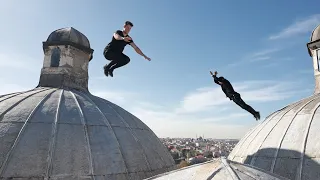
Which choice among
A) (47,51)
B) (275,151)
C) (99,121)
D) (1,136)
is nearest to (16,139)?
(1,136)

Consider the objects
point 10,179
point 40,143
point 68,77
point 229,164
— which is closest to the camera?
point 229,164

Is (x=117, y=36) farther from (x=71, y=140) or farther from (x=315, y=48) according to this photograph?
(x=315, y=48)

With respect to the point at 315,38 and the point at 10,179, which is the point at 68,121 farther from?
the point at 315,38

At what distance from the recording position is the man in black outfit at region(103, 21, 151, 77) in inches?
374

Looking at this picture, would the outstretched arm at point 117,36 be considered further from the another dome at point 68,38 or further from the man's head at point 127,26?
the another dome at point 68,38

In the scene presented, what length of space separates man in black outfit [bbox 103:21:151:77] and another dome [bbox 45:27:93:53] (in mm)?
7800

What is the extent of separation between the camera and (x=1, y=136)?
35.6ft

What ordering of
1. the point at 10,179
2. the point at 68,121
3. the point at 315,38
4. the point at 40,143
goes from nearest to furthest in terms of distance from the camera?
the point at 10,179, the point at 40,143, the point at 68,121, the point at 315,38

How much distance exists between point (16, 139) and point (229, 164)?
328 inches

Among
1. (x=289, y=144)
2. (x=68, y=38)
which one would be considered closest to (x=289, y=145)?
(x=289, y=144)

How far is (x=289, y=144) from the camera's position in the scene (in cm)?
1225

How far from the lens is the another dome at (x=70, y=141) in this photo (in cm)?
1021

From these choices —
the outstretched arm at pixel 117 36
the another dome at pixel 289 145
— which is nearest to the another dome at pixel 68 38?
the outstretched arm at pixel 117 36

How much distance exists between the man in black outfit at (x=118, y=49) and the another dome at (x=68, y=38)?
7.80 meters
